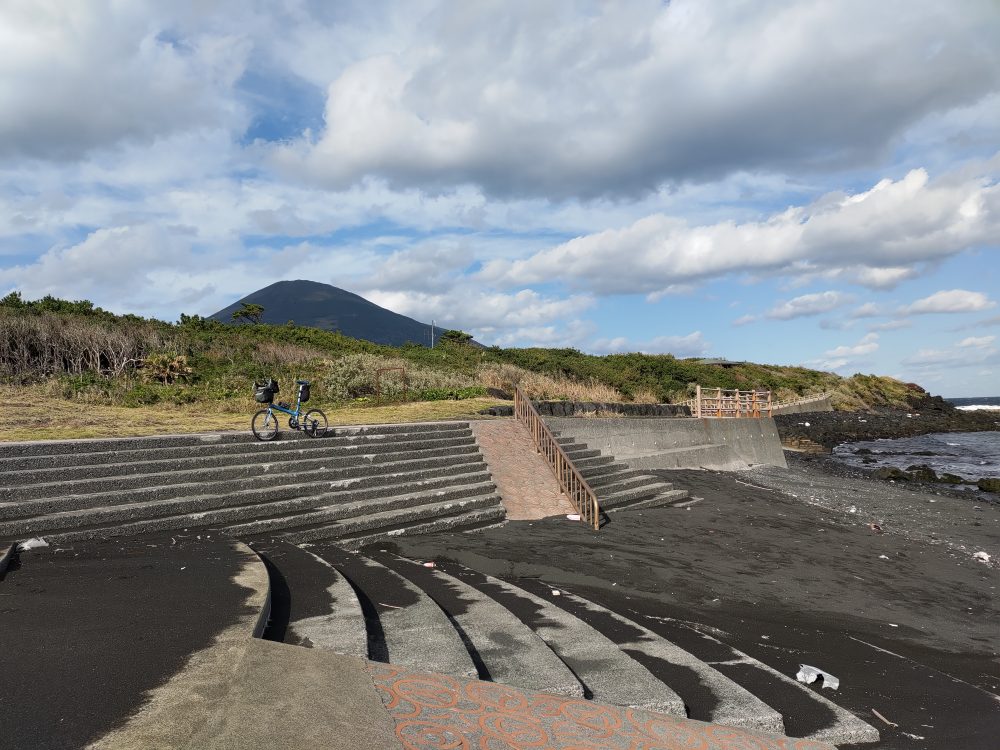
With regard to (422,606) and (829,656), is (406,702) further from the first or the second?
(829,656)

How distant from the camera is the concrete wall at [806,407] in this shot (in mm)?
46281

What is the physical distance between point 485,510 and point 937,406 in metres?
72.2

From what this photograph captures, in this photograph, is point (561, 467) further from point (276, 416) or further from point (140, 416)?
point (140, 416)

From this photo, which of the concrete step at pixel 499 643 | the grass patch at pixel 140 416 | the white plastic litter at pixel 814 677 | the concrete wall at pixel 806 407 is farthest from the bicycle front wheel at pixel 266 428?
the concrete wall at pixel 806 407

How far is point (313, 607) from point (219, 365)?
22036mm

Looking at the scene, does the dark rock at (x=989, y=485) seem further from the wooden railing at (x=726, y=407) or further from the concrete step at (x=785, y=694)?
the concrete step at (x=785, y=694)

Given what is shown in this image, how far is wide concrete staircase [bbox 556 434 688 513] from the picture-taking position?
13.7m

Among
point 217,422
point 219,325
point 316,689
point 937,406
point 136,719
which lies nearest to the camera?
point 136,719

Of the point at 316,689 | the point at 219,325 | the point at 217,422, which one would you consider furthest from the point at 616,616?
the point at 219,325

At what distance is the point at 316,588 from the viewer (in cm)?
578

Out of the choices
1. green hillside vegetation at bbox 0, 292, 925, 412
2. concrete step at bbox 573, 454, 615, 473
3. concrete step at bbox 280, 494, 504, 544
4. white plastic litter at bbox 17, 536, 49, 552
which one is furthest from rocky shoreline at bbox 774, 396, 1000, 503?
white plastic litter at bbox 17, 536, 49, 552

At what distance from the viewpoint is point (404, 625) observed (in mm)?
5098

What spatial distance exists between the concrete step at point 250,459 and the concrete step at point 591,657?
5302 millimetres

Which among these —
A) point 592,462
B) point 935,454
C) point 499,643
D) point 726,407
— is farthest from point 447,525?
point 935,454
